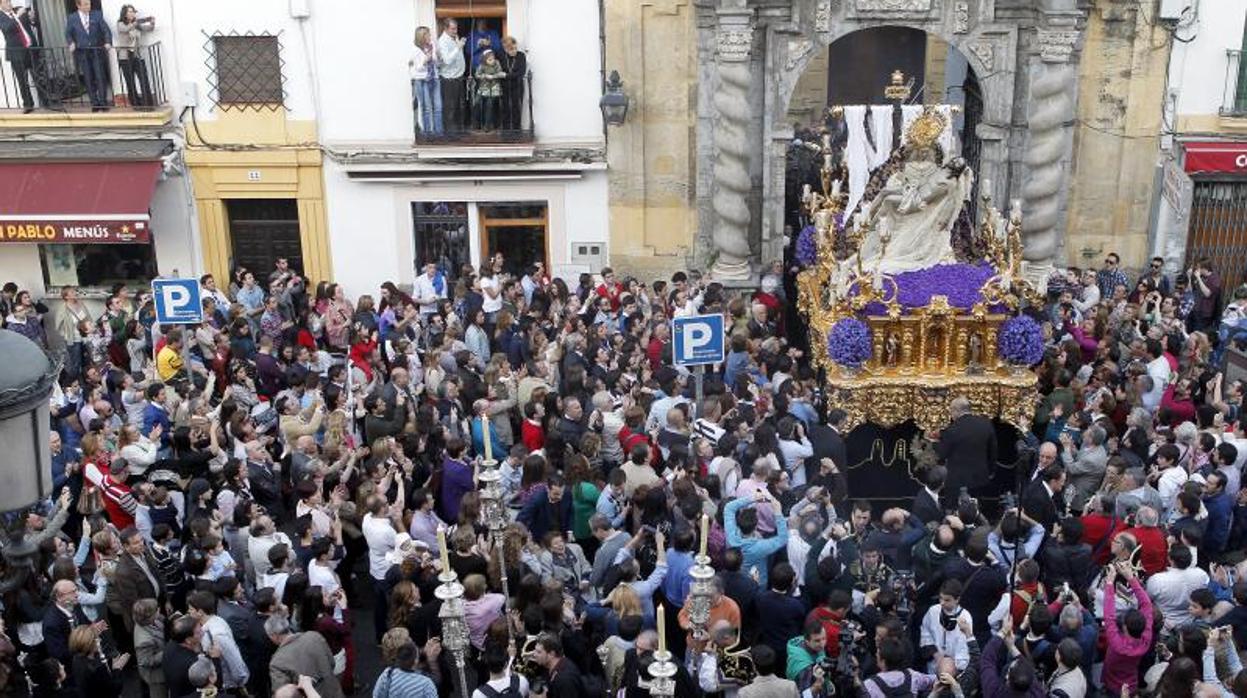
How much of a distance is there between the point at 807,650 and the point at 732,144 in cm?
1009

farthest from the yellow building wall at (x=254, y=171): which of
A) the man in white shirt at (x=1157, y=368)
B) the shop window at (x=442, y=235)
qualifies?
the man in white shirt at (x=1157, y=368)

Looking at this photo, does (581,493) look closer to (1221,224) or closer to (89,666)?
(89,666)

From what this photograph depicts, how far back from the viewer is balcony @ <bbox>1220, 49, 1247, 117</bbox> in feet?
56.1

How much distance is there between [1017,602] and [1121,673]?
0.78 meters

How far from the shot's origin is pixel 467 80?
57.3 ft

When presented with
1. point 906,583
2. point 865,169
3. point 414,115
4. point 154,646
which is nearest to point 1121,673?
point 906,583

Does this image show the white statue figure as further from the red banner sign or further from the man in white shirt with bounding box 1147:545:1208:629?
the red banner sign

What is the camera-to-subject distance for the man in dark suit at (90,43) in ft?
56.2

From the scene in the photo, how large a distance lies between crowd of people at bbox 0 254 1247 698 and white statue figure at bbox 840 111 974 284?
1.62 m

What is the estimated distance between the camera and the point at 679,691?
7.91m

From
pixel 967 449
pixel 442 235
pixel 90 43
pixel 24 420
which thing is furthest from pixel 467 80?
pixel 24 420

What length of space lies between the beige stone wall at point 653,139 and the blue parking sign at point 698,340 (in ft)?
23.3

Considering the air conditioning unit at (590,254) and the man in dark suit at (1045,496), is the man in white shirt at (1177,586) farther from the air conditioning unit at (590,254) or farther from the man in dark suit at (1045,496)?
the air conditioning unit at (590,254)

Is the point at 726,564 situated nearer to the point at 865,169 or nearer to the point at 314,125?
the point at 865,169
